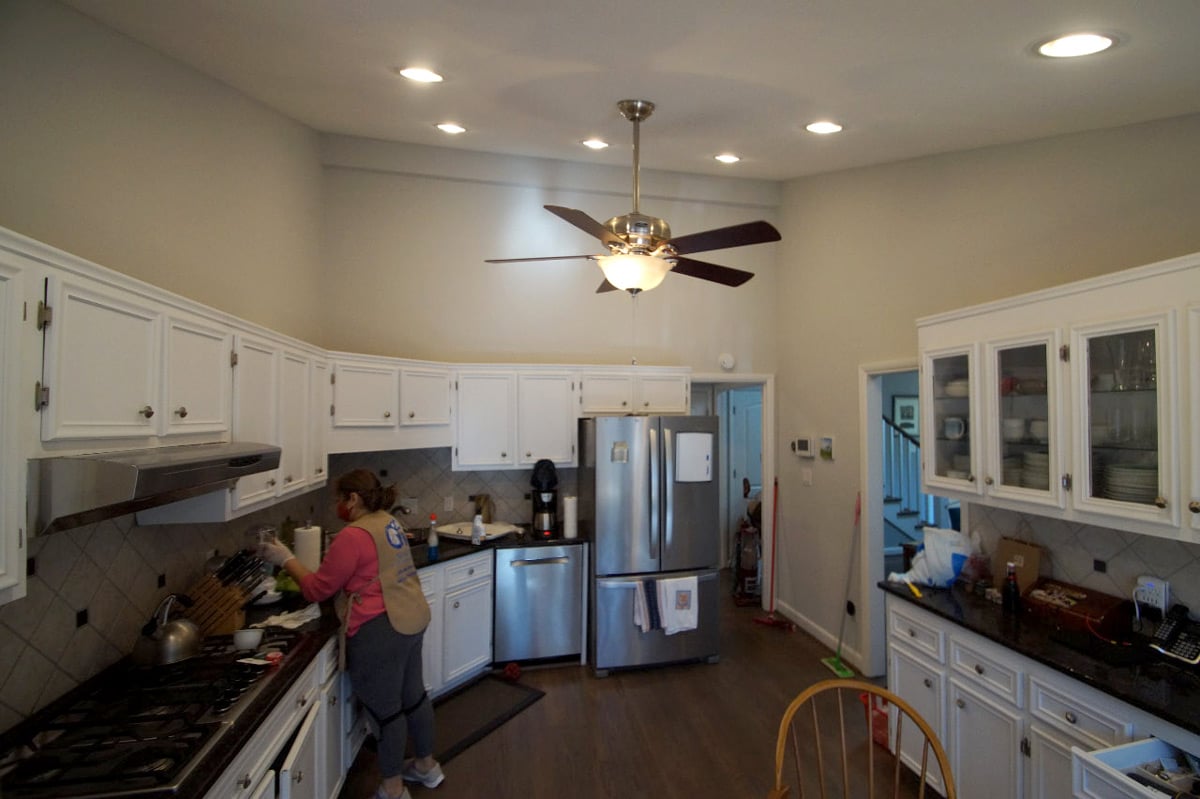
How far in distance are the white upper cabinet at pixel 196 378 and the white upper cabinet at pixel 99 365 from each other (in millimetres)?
60

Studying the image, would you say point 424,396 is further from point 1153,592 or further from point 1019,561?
point 1153,592

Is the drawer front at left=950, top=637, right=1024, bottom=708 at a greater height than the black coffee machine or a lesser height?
lesser

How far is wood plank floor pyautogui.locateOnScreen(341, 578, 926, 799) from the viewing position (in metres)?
2.71

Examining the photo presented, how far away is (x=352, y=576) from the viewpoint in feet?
8.00

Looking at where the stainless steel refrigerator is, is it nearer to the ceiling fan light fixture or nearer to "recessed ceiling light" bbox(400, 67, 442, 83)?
the ceiling fan light fixture

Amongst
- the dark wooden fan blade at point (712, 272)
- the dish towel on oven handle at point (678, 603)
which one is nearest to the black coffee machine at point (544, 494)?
the dish towel on oven handle at point (678, 603)

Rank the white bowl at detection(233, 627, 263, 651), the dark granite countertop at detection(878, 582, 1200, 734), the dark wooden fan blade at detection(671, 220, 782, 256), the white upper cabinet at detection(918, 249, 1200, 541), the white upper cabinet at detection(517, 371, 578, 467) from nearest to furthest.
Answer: the dark granite countertop at detection(878, 582, 1200, 734) < the white upper cabinet at detection(918, 249, 1200, 541) < the white bowl at detection(233, 627, 263, 651) < the dark wooden fan blade at detection(671, 220, 782, 256) < the white upper cabinet at detection(517, 371, 578, 467)

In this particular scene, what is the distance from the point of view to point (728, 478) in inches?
243

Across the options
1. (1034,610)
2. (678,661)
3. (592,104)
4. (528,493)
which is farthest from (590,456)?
(1034,610)

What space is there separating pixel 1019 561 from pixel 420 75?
365cm

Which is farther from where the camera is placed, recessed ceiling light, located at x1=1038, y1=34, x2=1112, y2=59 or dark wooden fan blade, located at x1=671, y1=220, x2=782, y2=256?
dark wooden fan blade, located at x1=671, y1=220, x2=782, y2=256

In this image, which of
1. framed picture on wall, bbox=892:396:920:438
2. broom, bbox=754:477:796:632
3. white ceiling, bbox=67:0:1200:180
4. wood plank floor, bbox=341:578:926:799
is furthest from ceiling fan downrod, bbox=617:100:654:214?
framed picture on wall, bbox=892:396:920:438

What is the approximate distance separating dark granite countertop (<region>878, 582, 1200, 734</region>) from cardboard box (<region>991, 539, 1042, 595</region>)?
0.19 metres

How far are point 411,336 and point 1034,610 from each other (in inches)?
158
